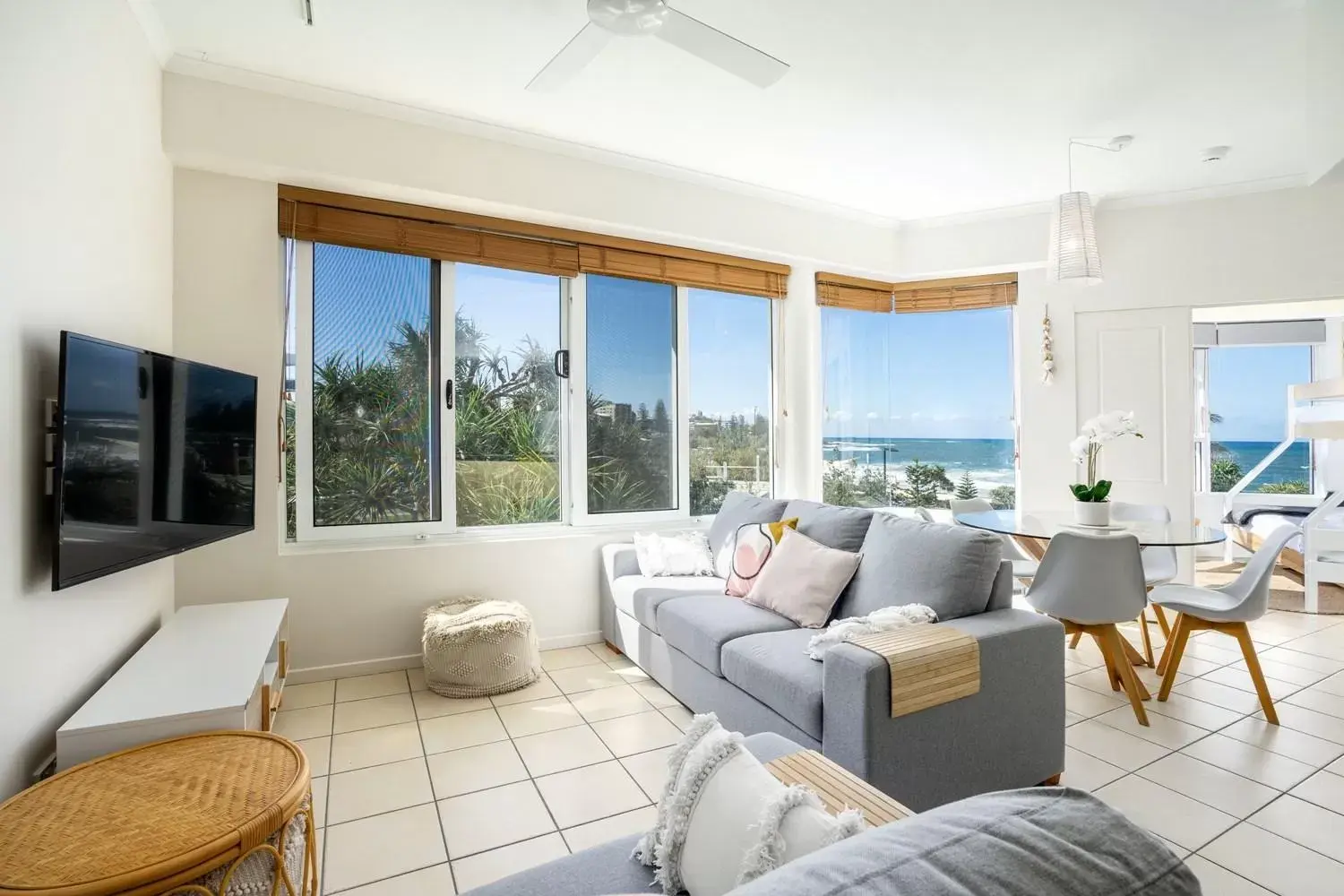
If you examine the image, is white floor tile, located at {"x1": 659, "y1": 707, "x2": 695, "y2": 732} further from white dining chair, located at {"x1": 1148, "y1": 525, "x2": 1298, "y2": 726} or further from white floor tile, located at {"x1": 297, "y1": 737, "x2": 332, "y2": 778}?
white dining chair, located at {"x1": 1148, "y1": 525, "x2": 1298, "y2": 726}

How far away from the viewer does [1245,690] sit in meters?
3.09

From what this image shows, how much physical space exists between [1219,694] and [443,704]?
367 cm

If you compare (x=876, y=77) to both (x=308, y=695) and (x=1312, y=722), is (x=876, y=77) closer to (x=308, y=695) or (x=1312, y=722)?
(x=1312, y=722)

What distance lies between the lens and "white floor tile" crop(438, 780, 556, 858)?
1.98 m

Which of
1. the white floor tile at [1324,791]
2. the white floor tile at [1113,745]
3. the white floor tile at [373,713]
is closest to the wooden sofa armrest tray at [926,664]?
the white floor tile at [1113,745]

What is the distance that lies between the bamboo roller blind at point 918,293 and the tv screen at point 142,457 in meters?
3.77

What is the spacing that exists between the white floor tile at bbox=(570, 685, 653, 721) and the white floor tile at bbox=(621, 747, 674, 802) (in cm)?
37

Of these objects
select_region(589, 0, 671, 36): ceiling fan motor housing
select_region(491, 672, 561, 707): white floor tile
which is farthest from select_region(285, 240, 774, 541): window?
select_region(589, 0, 671, 36): ceiling fan motor housing

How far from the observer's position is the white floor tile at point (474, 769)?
2277 mm

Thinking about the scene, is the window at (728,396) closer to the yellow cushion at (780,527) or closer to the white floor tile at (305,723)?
the yellow cushion at (780,527)

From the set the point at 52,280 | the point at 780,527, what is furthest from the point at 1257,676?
the point at 52,280

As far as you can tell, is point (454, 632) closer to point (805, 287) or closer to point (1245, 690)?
point (805, 287)

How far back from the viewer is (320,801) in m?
Answer: 2.18

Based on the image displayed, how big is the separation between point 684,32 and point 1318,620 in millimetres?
5449
